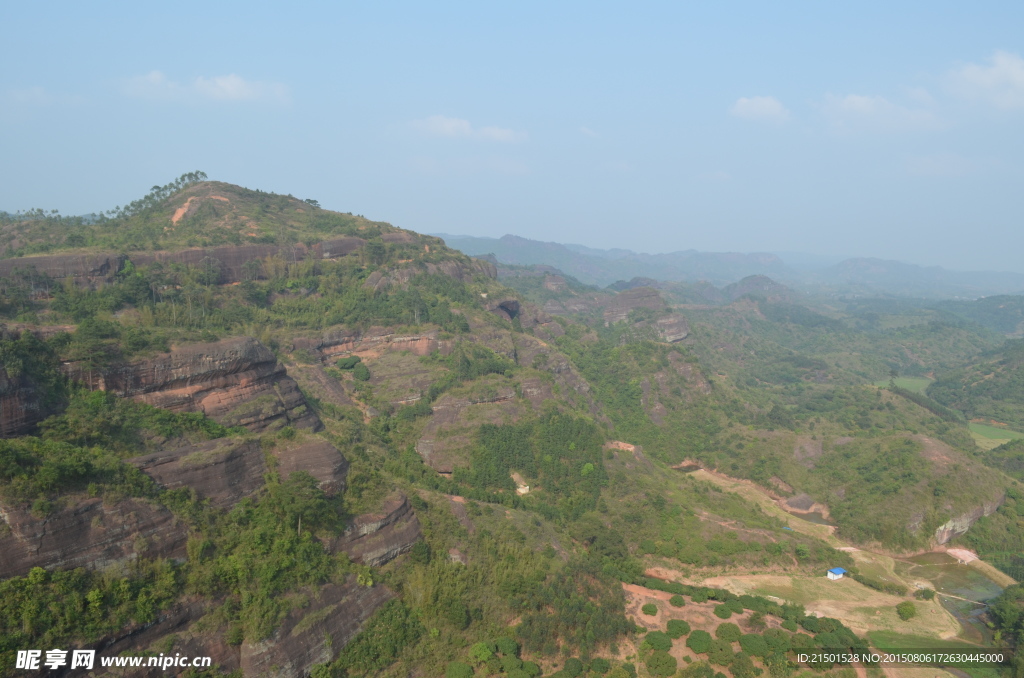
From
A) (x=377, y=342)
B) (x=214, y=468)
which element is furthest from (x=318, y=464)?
(x=377, y=342)

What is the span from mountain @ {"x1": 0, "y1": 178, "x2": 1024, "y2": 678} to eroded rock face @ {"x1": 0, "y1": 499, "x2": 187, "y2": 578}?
97 mm

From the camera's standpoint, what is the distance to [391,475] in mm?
40625

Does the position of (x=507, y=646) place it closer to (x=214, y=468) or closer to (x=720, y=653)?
(x=720, y=653)

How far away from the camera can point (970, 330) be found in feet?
503

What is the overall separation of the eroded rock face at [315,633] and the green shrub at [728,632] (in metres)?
17.9

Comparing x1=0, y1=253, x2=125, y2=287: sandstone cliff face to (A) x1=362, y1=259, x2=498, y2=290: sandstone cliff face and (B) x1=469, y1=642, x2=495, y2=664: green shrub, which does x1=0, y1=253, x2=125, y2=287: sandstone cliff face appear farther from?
(B) x1=469, y1=642, x2=495, y2=664: green shrub

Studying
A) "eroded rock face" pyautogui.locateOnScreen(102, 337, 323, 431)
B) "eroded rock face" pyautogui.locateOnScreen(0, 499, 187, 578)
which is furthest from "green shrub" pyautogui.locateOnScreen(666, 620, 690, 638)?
"eroded rock face" pyautogui.locateOnScreen(0, 499, 187, 578)

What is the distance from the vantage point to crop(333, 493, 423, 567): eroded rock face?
1200 inches

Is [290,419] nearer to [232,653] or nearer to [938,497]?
[232,653]

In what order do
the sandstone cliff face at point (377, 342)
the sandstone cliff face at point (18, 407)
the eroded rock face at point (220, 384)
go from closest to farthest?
the sandstone cliff face at point (18, 407), the eroded rock face at point (220, 384), the sandstone cliff face at point (377, 342)

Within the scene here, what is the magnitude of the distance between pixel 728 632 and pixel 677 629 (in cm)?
270

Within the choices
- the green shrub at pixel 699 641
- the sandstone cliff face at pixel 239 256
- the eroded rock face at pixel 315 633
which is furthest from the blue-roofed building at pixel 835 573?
the sandstone cliff face at pixel 239 256

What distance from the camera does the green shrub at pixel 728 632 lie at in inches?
1287

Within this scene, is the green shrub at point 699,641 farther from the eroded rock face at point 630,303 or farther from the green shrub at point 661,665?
the eroded rock face at point 630,303
